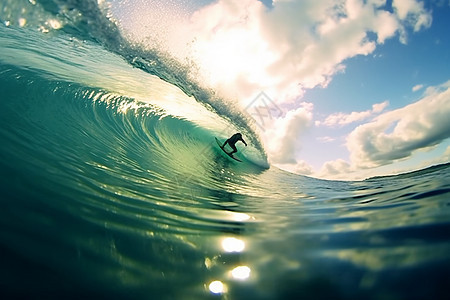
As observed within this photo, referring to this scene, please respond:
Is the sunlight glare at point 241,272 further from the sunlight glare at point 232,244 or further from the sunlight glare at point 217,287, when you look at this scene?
the sunlight glare at point 232,244

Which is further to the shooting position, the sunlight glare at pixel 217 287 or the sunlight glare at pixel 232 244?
the sunlight glare at pixel 232 244

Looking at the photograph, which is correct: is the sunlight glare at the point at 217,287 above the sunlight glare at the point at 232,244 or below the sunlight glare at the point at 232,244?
below

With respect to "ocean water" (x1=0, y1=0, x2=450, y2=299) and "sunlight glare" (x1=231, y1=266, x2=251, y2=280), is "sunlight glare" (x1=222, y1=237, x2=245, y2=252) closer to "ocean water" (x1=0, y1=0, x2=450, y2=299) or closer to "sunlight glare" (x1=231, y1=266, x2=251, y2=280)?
"ocean water" (x1=0, y1=0, x2=450, y2=299)

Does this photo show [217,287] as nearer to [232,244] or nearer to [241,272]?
[241,272]

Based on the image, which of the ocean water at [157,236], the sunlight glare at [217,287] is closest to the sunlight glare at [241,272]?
the ocean water at [157,236]

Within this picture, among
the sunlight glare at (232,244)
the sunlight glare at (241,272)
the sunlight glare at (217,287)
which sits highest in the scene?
the sunlight glare at (232,244)

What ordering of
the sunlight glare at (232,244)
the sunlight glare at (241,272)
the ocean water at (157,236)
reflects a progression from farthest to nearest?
1. the sunlight glare at (232,244)
2. the sunlight glare at (241,272)
3. the ocean water at (157,236)

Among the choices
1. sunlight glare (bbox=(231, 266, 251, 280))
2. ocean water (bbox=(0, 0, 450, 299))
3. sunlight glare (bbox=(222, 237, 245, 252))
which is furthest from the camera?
sunlight glare (bbox=(222, 237, 245, 252))

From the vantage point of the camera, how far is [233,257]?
175 centimetres

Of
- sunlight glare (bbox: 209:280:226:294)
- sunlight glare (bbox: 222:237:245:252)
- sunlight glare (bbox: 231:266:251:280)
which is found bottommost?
sunlight glare (bbox: 209:280:226:294)

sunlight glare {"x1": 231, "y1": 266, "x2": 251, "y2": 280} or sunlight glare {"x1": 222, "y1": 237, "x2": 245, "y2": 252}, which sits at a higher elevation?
sunlight glare {"x1": 222, "y1": 237, "x2": 245, "y2": 252}

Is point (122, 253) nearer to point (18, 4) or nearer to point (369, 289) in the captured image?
point (369, 289)

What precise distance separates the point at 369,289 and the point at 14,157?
3467mm

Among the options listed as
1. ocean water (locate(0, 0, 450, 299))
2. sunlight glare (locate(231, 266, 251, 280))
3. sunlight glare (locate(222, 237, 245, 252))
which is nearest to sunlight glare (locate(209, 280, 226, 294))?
ocean water (locate(0, 0, 450, 299))
